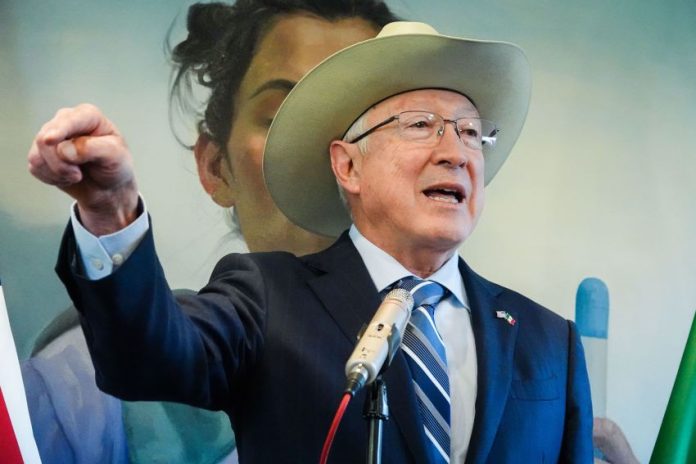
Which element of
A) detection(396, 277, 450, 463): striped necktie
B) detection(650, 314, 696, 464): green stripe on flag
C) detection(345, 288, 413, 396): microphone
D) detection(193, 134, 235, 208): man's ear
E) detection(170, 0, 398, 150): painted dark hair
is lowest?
detection(650, 314, 696, 464): green stripe on flag

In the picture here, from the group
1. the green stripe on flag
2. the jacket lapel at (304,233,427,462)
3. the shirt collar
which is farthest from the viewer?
the green stripe on flag

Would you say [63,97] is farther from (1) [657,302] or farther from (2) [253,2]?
(1) [657,302]

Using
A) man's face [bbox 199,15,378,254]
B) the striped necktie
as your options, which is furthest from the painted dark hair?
the striped necktie

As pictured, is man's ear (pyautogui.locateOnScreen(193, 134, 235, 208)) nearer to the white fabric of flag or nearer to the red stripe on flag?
the white fabric of flag

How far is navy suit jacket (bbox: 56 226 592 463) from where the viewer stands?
4.00ft

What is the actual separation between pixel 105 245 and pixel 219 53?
135cm

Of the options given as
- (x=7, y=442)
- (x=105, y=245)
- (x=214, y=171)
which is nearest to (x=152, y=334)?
(x=105, y=245)

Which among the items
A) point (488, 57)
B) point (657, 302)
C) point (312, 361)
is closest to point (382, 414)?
point (312, 361)

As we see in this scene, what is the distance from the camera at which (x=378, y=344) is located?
112cm

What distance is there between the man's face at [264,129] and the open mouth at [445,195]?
0.70 metres

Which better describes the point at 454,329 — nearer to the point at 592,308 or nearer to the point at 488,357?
the point at 488,357

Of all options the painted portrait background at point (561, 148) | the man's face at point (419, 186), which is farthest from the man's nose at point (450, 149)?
the painted portrait background at point (561, 148)

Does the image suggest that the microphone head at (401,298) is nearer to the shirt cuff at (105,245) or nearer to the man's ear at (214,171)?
the shirt cuff at (105,245)

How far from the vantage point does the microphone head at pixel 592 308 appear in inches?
106
